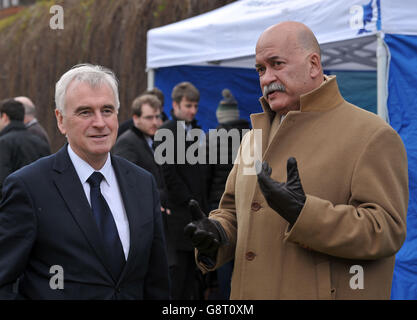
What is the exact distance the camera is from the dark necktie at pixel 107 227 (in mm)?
2242

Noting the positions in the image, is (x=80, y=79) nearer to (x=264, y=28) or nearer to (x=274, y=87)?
(x=274, y=87)

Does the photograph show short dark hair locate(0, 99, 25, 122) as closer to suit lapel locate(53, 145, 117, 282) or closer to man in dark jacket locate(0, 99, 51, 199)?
man in dark jacket locate(0, 99, 51, 199)

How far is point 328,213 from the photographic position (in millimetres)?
2111

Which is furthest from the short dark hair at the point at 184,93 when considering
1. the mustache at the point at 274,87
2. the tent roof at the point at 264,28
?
the mustache at the point at 274,87

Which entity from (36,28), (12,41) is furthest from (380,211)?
(12,41)

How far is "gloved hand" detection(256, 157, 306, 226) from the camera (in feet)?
6.78

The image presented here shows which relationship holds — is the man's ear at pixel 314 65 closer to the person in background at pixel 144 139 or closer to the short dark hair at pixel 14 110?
the person in background at pixel 144 139

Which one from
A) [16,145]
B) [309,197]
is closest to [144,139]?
[16,145]

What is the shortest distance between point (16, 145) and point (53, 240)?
3905 mm

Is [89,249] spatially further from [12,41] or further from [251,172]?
[12,41]

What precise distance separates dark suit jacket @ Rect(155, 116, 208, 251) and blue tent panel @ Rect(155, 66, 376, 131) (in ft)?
4.99

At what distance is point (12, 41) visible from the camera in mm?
15148

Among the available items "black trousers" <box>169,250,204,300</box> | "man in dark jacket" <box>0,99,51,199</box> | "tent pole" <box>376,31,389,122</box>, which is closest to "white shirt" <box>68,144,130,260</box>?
"tent pole" <box>376,31,389,122</box>

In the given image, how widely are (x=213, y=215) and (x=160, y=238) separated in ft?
0.81
